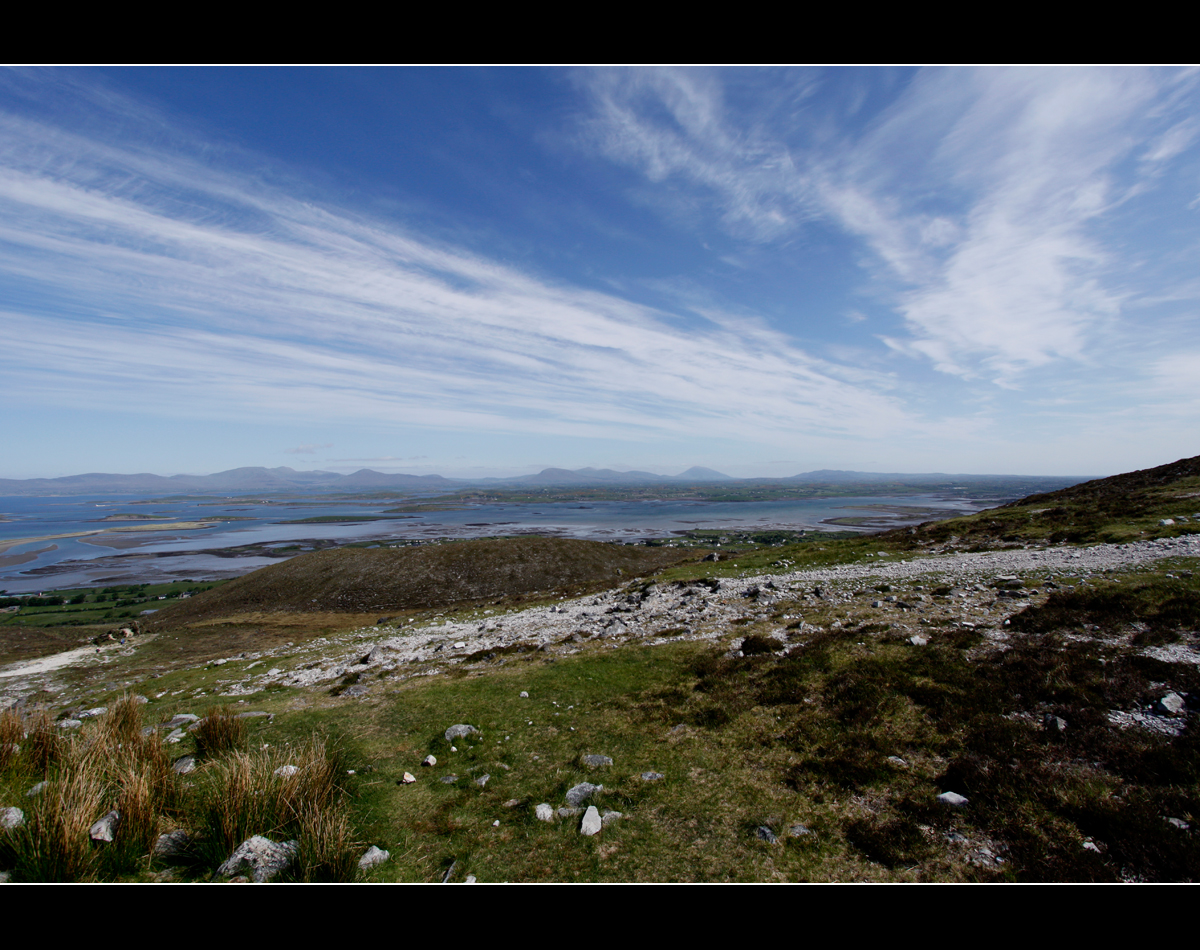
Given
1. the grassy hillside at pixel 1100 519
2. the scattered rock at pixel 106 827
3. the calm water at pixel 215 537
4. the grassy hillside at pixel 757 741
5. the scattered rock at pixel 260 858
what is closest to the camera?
the scattered rock at pixel 260 858

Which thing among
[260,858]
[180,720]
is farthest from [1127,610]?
[180,720]

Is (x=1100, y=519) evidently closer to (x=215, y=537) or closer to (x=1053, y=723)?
(x=1053, y=723)

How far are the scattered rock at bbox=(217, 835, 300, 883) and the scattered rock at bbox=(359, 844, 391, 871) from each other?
3.15 ft

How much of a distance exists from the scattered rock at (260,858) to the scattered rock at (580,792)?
389 centimetres

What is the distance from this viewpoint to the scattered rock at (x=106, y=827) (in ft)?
18.3

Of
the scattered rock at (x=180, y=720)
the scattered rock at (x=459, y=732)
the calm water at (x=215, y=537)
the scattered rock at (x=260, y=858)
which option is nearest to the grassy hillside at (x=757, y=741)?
the scattered rock at (x=459, y=732)

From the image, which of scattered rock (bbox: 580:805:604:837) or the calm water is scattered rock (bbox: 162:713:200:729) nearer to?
scattered rock (bbox: 580:805:604:837)

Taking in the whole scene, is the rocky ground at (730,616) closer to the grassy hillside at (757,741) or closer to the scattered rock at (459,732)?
the grassy hillside at (757,741)

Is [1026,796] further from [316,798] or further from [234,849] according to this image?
[234,849]

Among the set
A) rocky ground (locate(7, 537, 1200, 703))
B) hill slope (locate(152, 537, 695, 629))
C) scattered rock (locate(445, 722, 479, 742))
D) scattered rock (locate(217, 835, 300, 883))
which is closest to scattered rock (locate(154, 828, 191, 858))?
scattered rock (locate(217, 835, 300, 883))

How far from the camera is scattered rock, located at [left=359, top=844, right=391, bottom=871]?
6031 millimetres
